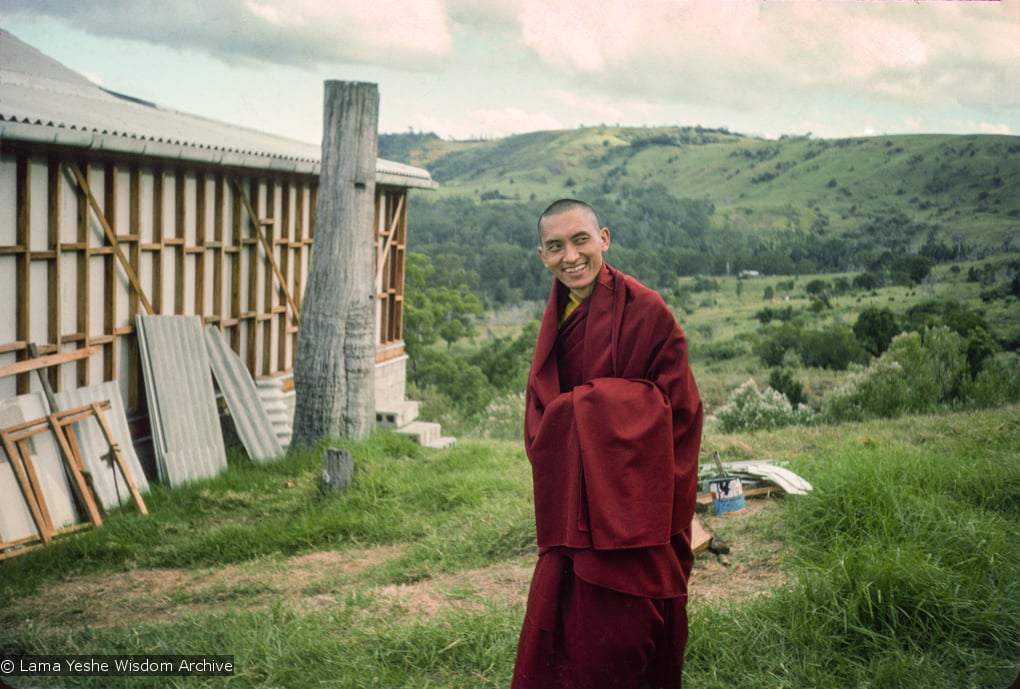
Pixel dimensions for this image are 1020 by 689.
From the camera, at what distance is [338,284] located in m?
9.34

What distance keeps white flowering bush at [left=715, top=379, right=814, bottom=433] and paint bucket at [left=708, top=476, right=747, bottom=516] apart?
5996mm

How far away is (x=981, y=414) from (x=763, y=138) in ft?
146

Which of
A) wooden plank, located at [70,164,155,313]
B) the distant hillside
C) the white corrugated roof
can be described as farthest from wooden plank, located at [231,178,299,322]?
the distant hillside

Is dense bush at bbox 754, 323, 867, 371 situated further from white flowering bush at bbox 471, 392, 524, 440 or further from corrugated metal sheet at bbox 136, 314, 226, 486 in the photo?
corrugated metal sheet at bbox 136, 314, 226, 486

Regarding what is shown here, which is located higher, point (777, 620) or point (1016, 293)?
point (1016, 293)

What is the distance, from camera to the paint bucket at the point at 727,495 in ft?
20.6

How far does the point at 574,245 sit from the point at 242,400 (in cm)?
687

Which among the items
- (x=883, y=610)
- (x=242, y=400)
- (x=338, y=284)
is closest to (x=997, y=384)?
(x=338, y=284)

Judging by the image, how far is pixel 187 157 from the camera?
7977 mm

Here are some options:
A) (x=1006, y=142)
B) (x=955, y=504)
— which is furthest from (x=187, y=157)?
(x=1006, y=142)

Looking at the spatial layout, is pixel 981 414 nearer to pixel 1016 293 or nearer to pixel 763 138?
pixel 1016 293

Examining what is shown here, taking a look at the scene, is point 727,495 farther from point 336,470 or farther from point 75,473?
point 75,473

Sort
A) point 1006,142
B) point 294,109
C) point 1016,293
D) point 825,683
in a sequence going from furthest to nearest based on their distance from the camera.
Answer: point 1006,142
point 1016,293
point 294,109
point 825,683

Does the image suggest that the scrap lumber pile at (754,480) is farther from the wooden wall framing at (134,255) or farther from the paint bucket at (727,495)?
the wooden wall framing at (134,255)
